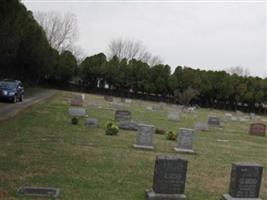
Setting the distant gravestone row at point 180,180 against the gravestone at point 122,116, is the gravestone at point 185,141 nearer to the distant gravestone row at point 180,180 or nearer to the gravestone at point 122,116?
the distant gravestone row at point 180,180

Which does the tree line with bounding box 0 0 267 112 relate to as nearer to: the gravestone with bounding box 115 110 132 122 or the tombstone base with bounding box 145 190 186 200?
the gravestone with bounding box 115 110 132 122

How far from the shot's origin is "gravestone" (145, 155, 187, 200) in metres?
9.43

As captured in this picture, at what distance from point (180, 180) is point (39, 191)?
3.02 m

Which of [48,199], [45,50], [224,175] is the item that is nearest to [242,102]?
[45,50]

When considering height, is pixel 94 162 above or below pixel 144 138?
below

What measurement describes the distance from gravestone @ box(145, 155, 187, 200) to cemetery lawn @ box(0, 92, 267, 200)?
44 centimetres

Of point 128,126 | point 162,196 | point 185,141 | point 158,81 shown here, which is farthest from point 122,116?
point 158,81

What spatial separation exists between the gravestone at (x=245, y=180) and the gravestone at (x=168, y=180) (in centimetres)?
109

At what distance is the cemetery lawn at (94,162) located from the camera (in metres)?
9.98


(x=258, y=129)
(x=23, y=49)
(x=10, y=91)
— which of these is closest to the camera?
(x=258, y=129)

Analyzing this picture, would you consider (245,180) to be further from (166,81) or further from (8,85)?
(166,81)

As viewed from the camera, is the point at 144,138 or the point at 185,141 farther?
the point at 185,141

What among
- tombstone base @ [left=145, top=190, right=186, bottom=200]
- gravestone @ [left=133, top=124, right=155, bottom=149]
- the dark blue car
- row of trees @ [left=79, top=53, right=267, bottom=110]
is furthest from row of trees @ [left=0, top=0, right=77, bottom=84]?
tombstone base @ [left=145, top=190, right=186, bottom=200]

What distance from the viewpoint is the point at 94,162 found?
12789 mm
